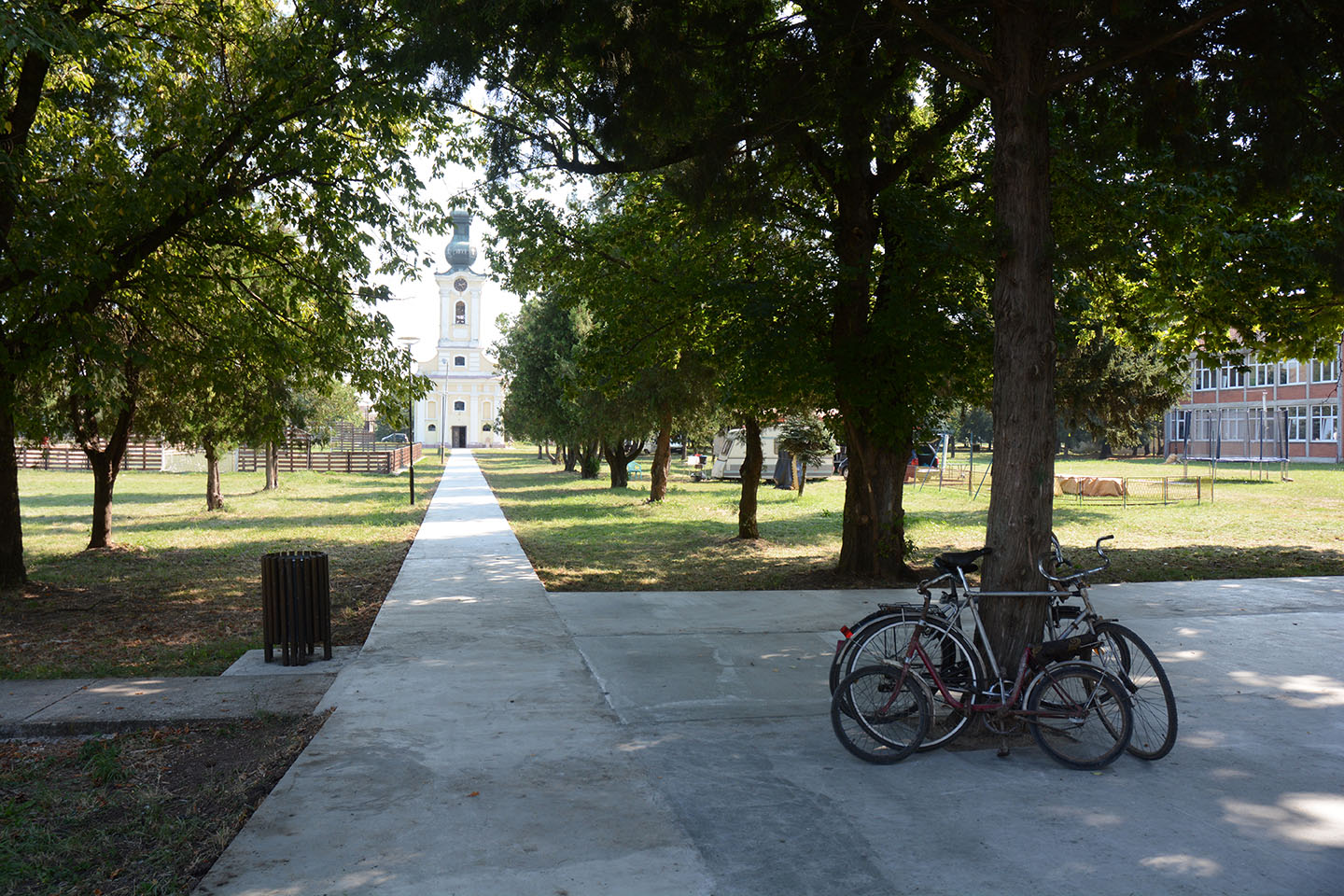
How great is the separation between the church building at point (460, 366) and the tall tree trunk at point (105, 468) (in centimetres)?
9323

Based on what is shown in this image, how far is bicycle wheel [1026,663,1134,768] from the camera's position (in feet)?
17.3

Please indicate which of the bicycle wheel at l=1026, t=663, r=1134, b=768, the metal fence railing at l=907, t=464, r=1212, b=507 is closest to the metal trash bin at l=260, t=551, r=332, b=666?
the bicycle wheel at l=1026, t=663, r=1134, b=768

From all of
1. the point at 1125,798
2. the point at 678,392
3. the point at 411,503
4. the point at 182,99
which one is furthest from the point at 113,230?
the point at 411,503

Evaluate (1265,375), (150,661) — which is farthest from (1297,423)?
(150,661)

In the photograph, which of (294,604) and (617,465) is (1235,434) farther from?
(294,604)

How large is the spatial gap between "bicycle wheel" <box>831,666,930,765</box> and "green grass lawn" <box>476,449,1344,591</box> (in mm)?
6988

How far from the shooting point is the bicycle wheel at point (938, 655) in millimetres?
5488

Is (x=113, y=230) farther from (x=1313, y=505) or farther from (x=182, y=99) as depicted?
(x=1313, y=505)

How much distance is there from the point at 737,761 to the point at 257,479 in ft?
135

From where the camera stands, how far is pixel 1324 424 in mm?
53281

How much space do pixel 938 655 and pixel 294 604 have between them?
16.8ft

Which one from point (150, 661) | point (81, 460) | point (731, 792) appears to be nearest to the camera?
point (731, 792)

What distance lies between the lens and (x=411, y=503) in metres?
27.1

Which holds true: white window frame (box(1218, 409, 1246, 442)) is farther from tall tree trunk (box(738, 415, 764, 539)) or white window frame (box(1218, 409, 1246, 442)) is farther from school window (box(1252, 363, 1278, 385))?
tall tree trunk (box(738, 415, 764, 539))
